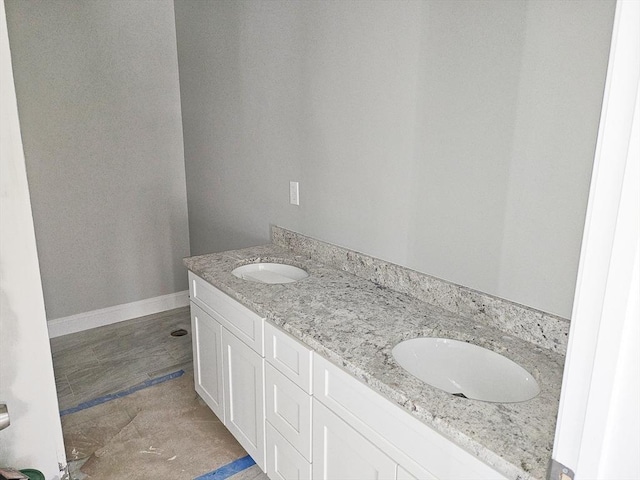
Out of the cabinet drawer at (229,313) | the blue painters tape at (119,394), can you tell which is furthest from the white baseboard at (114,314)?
the cabinet drawer at (229,313)

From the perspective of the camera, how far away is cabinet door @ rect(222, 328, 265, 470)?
1873 mm

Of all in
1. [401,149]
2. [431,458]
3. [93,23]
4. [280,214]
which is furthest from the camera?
[93,23]

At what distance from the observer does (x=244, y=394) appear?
1988 millimetres

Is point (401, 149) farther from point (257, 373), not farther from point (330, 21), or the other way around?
point (257, 373)

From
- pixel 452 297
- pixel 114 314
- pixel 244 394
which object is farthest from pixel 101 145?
pixel 452 297

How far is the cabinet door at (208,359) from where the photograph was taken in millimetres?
2184

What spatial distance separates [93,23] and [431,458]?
336 cm

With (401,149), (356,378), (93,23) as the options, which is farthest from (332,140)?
(93,23)

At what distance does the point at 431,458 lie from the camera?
1.12m

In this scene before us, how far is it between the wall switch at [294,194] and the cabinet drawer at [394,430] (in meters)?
1.16

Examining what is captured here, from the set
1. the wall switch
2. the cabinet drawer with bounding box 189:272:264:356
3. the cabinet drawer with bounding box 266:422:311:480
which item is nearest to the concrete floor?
the cabinet drawer with bounding box 266:422:311:480

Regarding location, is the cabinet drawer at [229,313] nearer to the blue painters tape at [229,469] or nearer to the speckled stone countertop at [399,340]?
the speckled stone countertop at [399,340]

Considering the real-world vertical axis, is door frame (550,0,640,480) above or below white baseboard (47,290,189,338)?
above

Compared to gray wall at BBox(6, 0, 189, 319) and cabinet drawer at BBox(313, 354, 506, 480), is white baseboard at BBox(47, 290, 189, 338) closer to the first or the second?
gray wall at BBox(6, 0, 189, 319)
